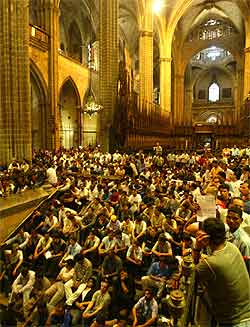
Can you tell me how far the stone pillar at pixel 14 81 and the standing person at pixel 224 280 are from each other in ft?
39.6

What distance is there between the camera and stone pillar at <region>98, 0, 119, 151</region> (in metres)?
17.2

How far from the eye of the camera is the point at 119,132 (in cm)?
1728

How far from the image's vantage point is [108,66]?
17234 mm

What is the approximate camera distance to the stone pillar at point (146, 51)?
25.8 m

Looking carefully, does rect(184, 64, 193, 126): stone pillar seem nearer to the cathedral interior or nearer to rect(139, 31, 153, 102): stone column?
the cathedral interior

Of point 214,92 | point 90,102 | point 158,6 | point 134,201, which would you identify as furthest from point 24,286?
point 214,92

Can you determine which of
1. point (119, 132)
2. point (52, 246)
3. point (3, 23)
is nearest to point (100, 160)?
point (119, 132)

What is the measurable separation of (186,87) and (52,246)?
42.9 metres

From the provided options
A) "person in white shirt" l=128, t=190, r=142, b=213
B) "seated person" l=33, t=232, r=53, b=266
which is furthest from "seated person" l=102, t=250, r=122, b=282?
"person in white shirt" l=128, t=190, r=142, b=213

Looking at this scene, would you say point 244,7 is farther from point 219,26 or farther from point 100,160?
point 100,160

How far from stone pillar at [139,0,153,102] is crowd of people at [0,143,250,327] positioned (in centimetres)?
1741

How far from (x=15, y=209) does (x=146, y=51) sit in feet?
70.0

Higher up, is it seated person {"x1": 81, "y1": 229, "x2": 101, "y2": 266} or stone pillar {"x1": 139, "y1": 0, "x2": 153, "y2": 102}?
stone pillar {"x1": 139, "y1": 0, "x2": 153, "y2": 102}

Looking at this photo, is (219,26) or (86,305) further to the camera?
(219,26)
